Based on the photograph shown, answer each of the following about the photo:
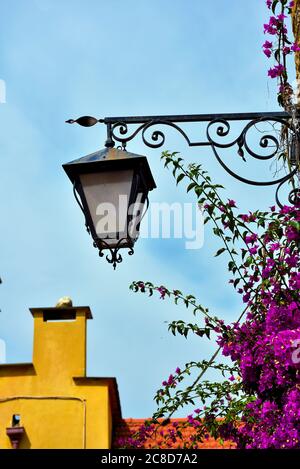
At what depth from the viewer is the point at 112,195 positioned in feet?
16.7

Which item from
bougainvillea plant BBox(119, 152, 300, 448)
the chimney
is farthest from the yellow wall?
bougainvillea plant BBox(119, 152, 300, 448)

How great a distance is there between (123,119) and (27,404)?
12436 mm

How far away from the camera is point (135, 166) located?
5.09 metres

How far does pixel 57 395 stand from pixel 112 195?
12.5 meters

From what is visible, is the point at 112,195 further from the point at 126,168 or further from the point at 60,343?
the point at 60,343

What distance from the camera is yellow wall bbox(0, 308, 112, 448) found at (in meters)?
16.8

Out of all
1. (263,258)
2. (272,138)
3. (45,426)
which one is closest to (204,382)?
(263,258)

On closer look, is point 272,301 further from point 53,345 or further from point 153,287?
point 53,345

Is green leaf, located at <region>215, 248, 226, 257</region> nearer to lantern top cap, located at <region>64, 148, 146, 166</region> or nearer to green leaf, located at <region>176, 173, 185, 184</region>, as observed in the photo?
green leaf, located at <region>176, 173, 185, 184</region>

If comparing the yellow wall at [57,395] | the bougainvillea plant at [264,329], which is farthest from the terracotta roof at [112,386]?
the bougainvillea plant at [264,329]

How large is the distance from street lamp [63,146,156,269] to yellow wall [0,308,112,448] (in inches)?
468
